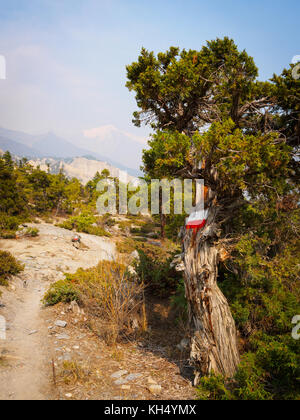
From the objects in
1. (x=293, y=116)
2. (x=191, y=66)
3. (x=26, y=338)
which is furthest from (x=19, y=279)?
(x=293, y=116)

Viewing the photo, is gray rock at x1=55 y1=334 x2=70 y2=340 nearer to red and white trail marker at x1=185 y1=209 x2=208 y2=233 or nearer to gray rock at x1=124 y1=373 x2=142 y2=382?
gray rock at x1=124 y1=373 x2=142 y2=382

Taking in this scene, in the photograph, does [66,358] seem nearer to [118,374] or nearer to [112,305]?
[118,374]

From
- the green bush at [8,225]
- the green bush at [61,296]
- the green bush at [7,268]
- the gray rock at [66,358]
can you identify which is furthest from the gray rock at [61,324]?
the green bush at [8,225]

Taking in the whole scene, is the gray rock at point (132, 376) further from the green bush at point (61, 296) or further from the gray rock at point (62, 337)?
the green bush at point (61, 296)

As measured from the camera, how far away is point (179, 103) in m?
4.92

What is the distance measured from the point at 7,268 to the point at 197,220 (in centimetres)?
706

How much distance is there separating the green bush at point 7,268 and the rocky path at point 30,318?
0.90ft

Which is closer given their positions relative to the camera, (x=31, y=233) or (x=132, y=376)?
(x=132, y=376)

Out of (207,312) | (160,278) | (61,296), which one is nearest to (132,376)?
(207,312)

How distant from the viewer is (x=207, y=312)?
4133 millimetres

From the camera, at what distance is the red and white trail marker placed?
4492mm
